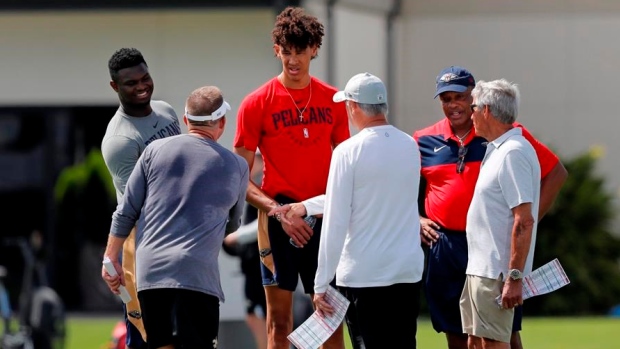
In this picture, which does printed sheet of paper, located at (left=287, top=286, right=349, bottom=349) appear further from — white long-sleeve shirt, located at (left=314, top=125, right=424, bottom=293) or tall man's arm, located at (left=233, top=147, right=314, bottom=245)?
tall man's arm, located at (left=233, top=147, right=314, bottom=245)

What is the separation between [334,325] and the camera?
21.7ft

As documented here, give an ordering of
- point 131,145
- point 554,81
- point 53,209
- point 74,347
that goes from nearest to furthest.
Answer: point 131,145
point 74,347
point 53,209
point 554,81

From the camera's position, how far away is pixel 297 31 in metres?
7.16

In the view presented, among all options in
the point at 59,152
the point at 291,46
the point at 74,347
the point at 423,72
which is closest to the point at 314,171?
the point at 291,46

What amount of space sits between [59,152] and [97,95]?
139cm

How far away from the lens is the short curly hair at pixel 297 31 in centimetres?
718

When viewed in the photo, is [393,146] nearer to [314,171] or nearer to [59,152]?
[314,171]

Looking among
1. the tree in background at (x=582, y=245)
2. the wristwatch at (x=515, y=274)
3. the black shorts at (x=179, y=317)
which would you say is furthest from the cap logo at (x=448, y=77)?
the tree in background at (x=582, y=245)

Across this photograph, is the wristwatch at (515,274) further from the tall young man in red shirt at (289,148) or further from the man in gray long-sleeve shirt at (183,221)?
the man in gray long-sleeve shirt at (183,221)

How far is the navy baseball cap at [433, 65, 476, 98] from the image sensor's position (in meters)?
7.30

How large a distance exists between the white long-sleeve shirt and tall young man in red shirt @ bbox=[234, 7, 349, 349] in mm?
641

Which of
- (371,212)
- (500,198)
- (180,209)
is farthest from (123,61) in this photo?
(500,198)

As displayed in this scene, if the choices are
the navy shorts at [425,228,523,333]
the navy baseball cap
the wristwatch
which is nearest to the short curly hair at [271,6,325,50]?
the navy baseball cap

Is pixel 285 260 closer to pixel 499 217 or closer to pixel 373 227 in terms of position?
pixel 373 227
